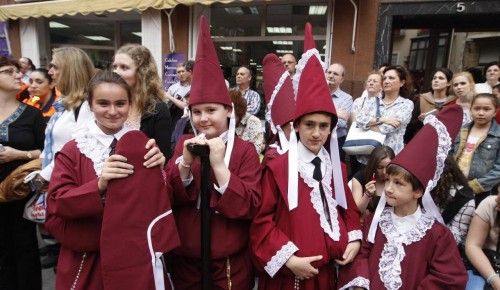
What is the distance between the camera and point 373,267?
1.90m

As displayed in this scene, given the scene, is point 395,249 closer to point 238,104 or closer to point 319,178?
point 319,178

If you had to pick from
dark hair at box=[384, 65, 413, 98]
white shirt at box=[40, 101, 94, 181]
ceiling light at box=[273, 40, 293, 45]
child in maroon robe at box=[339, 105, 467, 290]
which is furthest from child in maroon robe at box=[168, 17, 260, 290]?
ceiling light at box=[273, 40, 293, 45]

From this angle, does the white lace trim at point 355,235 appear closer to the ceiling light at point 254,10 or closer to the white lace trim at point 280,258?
the white lace trim at point 280,258

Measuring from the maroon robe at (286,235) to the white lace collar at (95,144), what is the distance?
0.77 meters

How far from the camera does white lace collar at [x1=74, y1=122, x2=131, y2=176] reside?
1653 millimetres

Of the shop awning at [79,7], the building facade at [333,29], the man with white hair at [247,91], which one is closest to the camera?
the man with white hair at [247,91]

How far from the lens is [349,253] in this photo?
188 cm

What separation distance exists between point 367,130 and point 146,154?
9.47 ft

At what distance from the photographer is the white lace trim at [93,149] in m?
1.65

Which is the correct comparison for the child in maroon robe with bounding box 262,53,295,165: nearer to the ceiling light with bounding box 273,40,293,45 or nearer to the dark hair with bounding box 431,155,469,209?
the dark hair with bounding box 431,155,469,209

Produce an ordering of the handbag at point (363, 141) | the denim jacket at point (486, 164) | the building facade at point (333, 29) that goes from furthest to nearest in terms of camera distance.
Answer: the building facade at point (333, 29), the handbag at point (363, 141), the denim jacket at point (486, 164)

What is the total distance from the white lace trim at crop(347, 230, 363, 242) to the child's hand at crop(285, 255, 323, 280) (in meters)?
0.24

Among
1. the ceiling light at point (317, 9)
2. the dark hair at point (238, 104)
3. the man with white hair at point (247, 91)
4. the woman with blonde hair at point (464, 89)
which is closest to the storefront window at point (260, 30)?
the ceiling light at point (317, 9)

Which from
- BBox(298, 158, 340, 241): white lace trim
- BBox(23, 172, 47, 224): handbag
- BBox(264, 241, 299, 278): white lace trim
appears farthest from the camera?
BBox(23, 172, 47, 224): handbag
